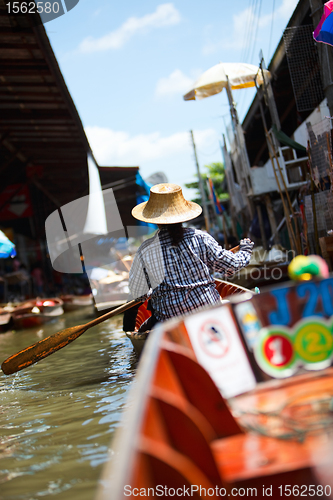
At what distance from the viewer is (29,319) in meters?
10.6

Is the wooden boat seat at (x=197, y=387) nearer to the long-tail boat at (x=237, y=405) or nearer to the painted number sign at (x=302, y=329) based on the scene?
the long-tail boat at (x=237, y=405)

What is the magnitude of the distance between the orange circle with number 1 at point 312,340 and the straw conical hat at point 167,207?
176cm

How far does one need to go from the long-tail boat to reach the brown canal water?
2.57 feet

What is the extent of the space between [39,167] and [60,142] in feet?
6.74

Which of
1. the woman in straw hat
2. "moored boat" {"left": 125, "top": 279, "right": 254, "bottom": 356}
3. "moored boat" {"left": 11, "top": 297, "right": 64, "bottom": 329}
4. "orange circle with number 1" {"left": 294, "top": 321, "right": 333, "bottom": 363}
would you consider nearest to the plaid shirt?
the woman in straw hat

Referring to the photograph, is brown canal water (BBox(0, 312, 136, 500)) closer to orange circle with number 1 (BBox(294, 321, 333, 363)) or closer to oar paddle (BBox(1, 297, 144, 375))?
oar paddle (BBox(1, 297, 144, 375))

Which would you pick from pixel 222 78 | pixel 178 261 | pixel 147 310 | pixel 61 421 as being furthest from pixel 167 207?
pixel 222 78

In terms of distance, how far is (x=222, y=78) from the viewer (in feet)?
36.4

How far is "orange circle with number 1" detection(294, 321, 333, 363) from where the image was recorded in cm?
189

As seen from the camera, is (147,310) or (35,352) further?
(147,310)

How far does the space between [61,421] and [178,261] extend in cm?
148

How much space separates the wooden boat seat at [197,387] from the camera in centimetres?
173

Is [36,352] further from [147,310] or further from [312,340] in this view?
[312,340]

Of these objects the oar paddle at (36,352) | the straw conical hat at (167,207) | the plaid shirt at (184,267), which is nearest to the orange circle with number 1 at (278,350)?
the plaid shirt at (184,267)
